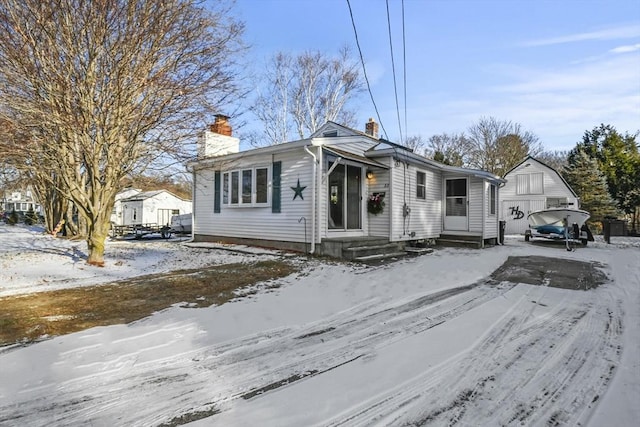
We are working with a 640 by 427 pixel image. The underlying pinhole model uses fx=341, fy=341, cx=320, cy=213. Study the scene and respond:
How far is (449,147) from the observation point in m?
34.8

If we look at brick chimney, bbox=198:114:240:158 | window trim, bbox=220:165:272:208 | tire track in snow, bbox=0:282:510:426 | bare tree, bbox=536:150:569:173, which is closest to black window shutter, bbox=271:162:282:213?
window trim, bbox=220:165:272:208

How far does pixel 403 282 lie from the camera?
19.6 ft

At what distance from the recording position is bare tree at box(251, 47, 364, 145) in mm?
24859

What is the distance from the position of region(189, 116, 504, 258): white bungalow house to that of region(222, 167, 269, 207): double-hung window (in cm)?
3

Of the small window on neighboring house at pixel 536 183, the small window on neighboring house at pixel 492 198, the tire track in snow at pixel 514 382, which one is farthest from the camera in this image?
the small window on neighboring house at pixel 536 183

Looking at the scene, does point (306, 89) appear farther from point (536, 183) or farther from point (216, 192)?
point (536, 183)

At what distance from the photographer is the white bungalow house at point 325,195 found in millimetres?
9258

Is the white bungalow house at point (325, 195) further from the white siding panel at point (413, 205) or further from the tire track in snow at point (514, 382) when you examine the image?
the tire track in snow at point (514, 382)

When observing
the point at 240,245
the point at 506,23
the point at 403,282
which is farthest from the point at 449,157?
the point at 403,282

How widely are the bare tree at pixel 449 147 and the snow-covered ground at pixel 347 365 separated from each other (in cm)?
2875

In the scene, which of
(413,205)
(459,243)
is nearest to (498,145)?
(459,243)

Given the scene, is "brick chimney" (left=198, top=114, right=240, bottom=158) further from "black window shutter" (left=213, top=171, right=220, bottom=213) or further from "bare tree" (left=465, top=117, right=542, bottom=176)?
"bare tree" (left=465, top=117, right=542, bottom=176)

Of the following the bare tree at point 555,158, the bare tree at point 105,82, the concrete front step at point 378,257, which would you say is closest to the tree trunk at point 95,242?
the bare tree at point 105,82

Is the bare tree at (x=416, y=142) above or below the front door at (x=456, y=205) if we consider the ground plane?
above
